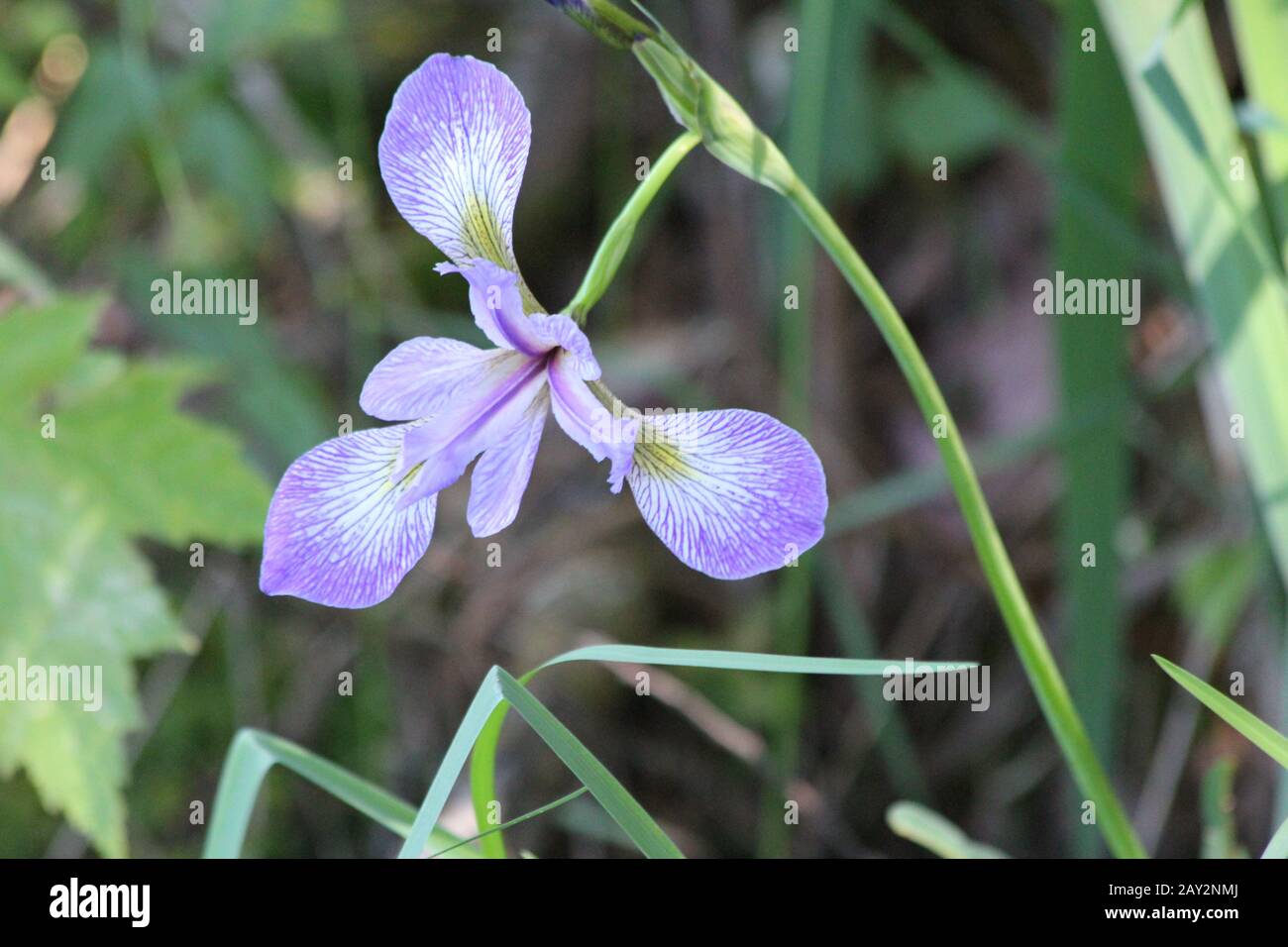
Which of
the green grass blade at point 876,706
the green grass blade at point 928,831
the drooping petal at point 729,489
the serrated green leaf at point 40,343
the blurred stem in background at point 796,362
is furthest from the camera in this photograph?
the green grass blade at point 876,706

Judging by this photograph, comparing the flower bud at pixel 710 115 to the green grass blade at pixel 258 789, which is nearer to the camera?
the flower bud at pixel 710 115

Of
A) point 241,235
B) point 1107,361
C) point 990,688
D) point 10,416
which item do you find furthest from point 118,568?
point 990,688

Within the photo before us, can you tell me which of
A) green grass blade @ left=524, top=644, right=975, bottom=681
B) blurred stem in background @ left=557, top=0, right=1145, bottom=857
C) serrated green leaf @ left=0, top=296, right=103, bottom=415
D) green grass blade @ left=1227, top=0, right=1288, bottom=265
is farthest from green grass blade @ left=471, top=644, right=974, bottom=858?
serrated green leaf @ left=0, top=296, right=103, bottom=415

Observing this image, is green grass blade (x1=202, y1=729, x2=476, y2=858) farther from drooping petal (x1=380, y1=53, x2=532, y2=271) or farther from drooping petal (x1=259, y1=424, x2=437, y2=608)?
drooping petal (x1=380, y1=53, x2=532, y2=271)

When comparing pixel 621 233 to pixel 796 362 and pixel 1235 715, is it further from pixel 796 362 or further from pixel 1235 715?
pixel 796 362

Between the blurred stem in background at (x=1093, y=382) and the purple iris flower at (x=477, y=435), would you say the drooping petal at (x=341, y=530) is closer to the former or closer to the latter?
the purple iris flower at (x=477, y=435)

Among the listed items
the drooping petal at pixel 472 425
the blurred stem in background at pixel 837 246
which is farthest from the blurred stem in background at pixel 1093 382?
the drooping petal at pixel 472 425

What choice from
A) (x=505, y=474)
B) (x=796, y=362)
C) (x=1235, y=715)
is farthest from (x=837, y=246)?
(x=796, y=362)
